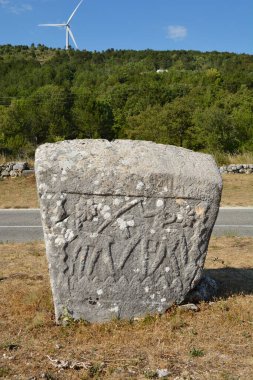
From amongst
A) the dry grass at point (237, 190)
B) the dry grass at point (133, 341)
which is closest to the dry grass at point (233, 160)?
the dry grass at point (237, 190)

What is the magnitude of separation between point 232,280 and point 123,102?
63.5 metres

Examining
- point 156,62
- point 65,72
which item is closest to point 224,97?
point 65,72

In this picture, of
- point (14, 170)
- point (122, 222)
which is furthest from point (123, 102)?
point (122, 222)

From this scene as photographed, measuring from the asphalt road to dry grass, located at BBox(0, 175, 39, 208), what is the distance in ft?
2.61

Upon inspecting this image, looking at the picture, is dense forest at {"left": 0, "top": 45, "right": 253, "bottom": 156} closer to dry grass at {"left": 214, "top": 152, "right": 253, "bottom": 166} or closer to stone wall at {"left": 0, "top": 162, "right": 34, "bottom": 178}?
stone wall at {"left": 0, "top": 162, "right": 34, "bottom": 178}

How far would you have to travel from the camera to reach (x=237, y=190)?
60.5 feet

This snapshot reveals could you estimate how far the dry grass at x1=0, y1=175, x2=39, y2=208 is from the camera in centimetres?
1658

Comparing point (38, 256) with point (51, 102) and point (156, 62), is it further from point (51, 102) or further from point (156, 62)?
point (156, 62)

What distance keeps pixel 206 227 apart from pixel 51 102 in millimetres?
54721

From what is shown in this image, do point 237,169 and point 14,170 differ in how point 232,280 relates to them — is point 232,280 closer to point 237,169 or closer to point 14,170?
point 237,169

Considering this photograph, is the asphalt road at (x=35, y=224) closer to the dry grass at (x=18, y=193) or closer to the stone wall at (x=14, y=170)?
the dry grass at (x=18, y=193)

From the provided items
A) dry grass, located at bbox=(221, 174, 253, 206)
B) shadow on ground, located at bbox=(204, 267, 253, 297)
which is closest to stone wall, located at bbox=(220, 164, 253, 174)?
dry grass, located at bbox=(221, 174, 253, 206)

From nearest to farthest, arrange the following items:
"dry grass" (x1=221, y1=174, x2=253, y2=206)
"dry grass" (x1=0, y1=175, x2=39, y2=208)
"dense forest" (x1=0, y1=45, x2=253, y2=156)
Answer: "dry grass" (x1=221, y1=174, x2=253, y2=206) < "dry grass" (x1=0, y1=175, x2=39, y2=208) < "dense forest" (x1=0, y1=45, x2=253, y2=156)

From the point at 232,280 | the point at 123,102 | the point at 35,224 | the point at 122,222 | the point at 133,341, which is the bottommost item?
the point at 123,102
